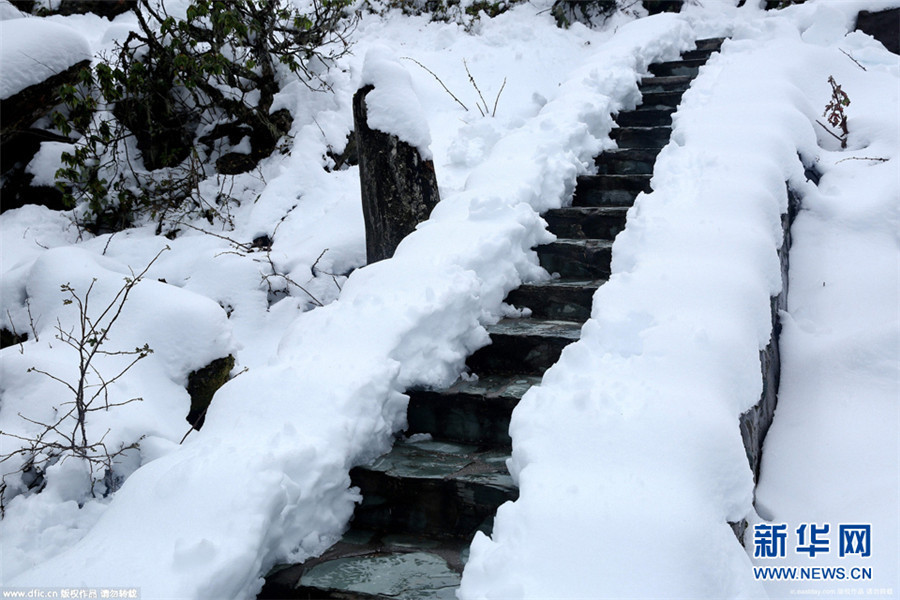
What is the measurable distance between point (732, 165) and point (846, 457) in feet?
5.42

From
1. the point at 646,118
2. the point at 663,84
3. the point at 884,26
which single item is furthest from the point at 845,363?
the point at 884,26

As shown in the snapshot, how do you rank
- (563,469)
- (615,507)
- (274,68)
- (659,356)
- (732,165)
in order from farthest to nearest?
(274,68), (732,165), (659,356), (563,469), (615,507)

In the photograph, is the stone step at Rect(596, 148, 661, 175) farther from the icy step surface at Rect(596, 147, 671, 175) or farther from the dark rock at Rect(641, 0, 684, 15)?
the dark rock at Rect(641, 0, 684, 15)

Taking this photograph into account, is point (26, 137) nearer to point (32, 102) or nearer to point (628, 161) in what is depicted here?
point (32, 102)

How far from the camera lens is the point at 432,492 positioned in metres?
2.24

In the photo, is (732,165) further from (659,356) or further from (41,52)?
(41,52)

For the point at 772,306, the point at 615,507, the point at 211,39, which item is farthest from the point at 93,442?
the point at 211,39

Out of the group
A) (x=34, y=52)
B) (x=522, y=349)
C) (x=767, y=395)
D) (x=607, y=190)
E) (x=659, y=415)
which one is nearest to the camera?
(x=659, y=415)

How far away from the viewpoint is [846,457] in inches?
91.0

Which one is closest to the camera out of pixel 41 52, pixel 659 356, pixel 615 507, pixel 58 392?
pixel 615 507

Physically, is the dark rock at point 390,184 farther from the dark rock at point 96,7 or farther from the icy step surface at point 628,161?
the dark rock at point 96,7

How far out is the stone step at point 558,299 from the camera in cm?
304

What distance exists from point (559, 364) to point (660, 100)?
346 centimetres

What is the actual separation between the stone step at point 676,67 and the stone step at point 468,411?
402cm
